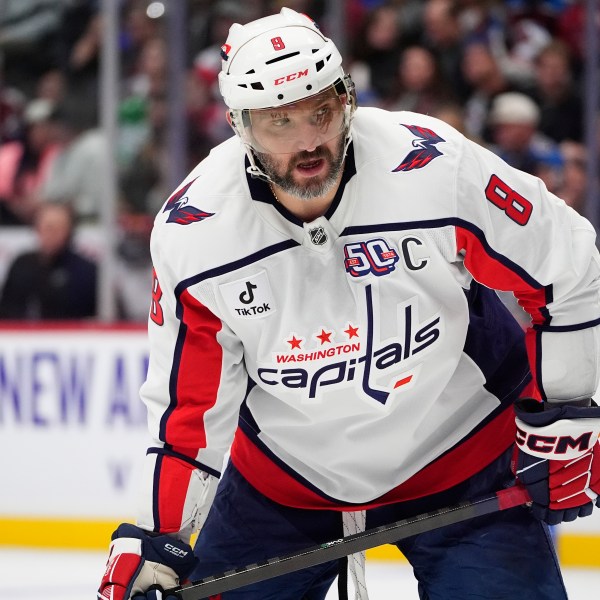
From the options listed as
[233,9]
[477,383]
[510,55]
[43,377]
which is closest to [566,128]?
[510,55]

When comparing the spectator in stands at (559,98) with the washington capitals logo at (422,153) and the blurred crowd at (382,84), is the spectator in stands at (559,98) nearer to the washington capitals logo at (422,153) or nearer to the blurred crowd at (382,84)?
the blurred crowd at (382,84)

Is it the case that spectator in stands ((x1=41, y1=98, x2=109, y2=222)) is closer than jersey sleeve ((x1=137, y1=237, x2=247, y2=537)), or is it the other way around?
jersey sleeve ((x1=137, y1=237, x2=247, y2=537))

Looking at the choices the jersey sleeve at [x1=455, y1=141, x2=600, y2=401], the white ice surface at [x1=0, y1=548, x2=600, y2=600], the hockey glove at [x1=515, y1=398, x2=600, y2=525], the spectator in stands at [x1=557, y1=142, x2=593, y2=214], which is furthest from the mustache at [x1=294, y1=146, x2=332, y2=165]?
the spectator in stands at [x1=557, y1=142, x2=593, y2=214]

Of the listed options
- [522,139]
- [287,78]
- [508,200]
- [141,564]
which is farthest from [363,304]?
[522,139]

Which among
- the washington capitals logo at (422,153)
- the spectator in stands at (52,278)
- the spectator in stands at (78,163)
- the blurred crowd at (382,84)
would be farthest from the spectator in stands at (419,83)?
the washington capitals logo at (422,153)

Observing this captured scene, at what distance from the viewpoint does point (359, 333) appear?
2064mm

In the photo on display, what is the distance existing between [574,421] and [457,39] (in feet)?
9.51

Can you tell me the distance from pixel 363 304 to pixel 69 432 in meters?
2.25

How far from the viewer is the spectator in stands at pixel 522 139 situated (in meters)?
4.46

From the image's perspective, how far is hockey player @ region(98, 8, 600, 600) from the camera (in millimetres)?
2000

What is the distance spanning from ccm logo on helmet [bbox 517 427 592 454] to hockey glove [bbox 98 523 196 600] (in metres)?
0.63

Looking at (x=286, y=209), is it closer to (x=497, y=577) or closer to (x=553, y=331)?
(x=553, y=331)

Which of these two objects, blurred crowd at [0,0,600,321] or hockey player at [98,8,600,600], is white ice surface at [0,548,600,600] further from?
hockey player at [98,8,600,600]

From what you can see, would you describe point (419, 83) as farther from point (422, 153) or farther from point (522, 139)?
point (422, 153)
